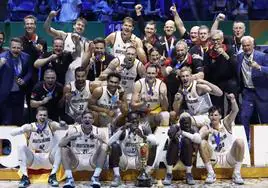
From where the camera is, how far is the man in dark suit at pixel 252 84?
10.7 meters

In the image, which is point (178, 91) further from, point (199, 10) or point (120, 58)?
point (199, 10)

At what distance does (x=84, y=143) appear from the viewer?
978cm

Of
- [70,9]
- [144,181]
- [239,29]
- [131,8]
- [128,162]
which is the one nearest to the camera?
[144,181]

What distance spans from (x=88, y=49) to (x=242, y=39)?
2.56m

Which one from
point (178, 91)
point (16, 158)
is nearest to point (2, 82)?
point (16, 158)

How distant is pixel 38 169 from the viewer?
32.4ft

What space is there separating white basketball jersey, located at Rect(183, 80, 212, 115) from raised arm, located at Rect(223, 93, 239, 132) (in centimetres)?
39

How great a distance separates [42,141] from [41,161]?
12.0 inches

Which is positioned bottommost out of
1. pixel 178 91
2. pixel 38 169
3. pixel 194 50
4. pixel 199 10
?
pixel 38 169

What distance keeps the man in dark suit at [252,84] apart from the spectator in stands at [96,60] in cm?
219

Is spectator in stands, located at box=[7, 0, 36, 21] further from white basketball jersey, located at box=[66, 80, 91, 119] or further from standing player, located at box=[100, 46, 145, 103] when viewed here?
white basketball jersey, located at box=[66, 80, 91, 119]

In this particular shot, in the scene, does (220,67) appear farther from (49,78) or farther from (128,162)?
(49,78)

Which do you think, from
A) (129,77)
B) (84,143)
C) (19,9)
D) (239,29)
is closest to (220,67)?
(239,29)

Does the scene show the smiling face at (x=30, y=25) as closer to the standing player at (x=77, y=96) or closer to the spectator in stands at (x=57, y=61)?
the spectator in stands at (x=57, y=61)
